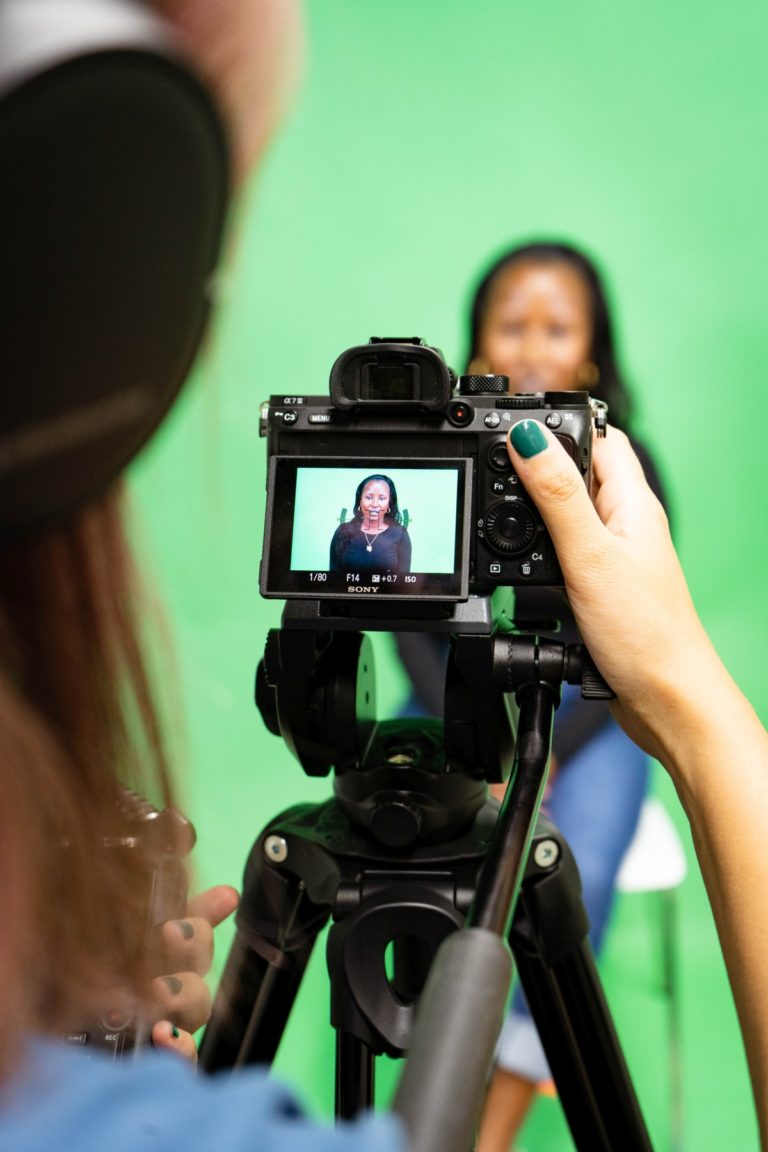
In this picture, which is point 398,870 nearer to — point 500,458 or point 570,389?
point 500,458

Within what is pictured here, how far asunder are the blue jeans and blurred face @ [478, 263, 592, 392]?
580 mm

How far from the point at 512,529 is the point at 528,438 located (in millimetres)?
73

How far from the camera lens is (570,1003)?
91cm

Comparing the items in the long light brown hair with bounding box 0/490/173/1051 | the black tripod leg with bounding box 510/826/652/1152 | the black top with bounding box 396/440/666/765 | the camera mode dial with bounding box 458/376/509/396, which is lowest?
the black tripod leg with bounding box 510/826/652/1152

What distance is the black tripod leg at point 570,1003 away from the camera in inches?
35.1

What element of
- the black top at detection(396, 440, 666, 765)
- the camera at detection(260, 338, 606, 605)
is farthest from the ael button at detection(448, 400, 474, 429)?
the black top at detection(396, 440, 666, 765)

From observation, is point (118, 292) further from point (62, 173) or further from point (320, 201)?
point (320, 201)

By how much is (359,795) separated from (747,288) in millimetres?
1402

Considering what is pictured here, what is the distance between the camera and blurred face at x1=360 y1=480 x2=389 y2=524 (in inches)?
32.9

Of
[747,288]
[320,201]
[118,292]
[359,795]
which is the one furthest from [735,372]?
[118,292]

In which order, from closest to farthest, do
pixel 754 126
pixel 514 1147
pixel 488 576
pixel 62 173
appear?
1. pixel 62 173
2. pixel 488 576
3. pixel 514 1147
4. pixel 754 126

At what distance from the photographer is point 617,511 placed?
2.86 feet

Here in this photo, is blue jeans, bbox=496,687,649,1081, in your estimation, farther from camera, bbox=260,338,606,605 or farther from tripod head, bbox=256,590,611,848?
camera, bbox=260,338,606,605

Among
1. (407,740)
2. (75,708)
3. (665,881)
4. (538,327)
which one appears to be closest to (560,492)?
(407,740)
